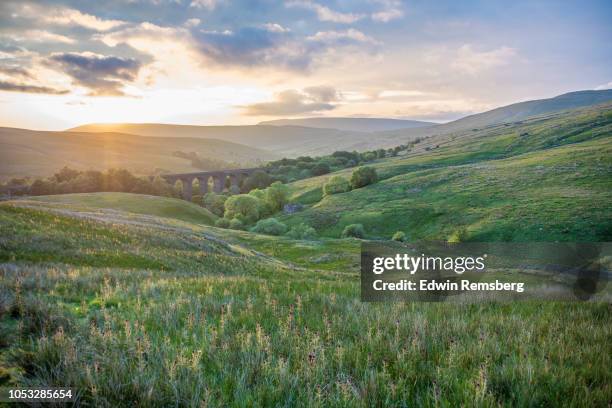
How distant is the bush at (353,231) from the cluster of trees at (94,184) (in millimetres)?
66603

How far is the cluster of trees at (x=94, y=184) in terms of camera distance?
108 m

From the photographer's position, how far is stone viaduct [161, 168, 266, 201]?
15400 centimetres

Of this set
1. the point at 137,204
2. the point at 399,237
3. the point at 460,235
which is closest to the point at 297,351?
the point at 460,235

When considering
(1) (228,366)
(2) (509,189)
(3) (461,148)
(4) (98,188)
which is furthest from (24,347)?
(3) (461,148)

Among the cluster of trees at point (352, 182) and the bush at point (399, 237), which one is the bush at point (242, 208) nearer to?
the cluster of trees at point (352, 182)

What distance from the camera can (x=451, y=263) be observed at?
6.87 meters

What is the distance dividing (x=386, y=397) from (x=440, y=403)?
0.44 m

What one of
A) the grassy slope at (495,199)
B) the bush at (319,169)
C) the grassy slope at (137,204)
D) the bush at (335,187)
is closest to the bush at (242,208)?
the grassy slope at (137,204)

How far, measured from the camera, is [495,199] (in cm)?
9094

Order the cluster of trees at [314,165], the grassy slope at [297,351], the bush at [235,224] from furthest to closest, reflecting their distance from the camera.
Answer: the cluster of trees at [314,165] < the bush at [235,224] < the grassy slope at [297,351]

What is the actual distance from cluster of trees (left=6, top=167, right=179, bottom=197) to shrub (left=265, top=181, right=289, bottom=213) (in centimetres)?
3450

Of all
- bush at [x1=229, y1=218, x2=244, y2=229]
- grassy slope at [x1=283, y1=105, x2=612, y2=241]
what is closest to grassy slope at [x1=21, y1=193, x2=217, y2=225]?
bush at [x1=229, y1=218, x2=244, y2=229]

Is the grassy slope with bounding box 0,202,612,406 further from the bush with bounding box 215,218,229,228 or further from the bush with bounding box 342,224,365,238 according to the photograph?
the bush with bounding box 215,218,229,228

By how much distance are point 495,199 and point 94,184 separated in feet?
374
